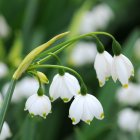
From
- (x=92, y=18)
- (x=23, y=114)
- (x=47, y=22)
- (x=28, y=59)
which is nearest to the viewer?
(x=28, y=59)

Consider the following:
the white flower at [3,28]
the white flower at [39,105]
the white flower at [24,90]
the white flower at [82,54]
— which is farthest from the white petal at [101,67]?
the white flower at [3,28]

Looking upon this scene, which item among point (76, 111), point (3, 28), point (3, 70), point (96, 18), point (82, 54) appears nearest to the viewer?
point (76, 111)

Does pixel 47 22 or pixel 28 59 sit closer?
pixel 28 59

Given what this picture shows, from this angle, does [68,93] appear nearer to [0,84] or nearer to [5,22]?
[0,84]

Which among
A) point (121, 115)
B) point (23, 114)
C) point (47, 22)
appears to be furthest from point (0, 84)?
point (47, 22)

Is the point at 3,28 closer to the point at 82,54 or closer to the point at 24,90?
the point at 82,54

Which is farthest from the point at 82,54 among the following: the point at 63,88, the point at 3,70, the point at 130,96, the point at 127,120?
the point at 63,88

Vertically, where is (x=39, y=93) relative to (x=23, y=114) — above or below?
above
